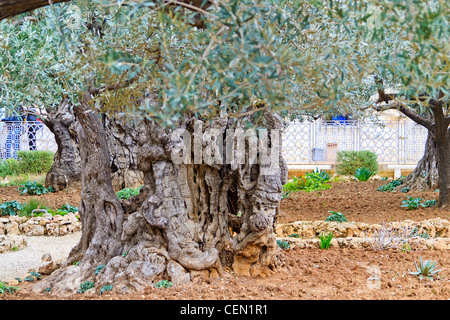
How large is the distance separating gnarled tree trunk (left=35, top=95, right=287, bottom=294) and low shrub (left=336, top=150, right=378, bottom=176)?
1036 centimetres

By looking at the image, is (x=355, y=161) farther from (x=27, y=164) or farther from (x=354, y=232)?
(x=27, y=164)

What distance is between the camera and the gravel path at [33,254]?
6.30m

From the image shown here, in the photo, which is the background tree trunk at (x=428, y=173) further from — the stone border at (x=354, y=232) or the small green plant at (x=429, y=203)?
the stone border at (x=354, y=232)

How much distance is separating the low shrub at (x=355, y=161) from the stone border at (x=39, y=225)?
A: 30.1ft

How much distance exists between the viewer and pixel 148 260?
173 inches

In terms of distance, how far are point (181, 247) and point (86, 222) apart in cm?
155

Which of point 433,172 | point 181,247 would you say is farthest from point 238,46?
point 433,172

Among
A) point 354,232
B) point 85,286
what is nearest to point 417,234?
point 354,232

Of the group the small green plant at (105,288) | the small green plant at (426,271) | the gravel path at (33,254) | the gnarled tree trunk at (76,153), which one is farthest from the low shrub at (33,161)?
the small green plant at (426,271)

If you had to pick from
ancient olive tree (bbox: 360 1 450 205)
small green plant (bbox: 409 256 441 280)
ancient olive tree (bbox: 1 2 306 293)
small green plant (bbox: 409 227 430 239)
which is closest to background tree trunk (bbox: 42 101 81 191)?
ancient olive tree (bbox: 1 2 306 293)

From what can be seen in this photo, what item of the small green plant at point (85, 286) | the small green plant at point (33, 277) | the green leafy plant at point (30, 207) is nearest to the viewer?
the small green plant at point (85, 286)

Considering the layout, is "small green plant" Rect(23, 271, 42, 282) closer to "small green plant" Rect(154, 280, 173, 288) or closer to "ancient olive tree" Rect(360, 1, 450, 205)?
"small green plant" Rect(154, 280, 173, 288)

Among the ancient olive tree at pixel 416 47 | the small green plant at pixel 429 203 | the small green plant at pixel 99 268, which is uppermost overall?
the ancient olive tree at pixel 416 47
